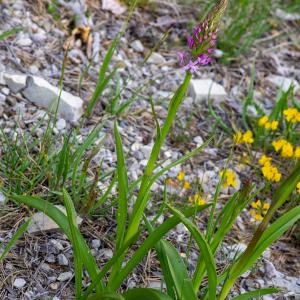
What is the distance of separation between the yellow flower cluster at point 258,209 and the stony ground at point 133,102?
52 millimetres

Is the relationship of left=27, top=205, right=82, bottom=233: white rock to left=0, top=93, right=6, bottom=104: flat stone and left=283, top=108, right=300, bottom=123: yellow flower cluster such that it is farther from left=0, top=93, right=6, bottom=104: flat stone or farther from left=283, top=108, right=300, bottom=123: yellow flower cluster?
left=283, top=108, right=300, bottom=123: yellow flower cluster

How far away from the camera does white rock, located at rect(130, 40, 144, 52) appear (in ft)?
12.2

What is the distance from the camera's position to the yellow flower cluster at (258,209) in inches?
107

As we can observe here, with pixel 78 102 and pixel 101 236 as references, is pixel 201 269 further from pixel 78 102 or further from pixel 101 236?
pixel 78 102

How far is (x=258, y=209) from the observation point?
2797 mm

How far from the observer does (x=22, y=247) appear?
7.43ft

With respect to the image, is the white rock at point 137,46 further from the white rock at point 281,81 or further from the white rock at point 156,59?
the white rock at point 281,81

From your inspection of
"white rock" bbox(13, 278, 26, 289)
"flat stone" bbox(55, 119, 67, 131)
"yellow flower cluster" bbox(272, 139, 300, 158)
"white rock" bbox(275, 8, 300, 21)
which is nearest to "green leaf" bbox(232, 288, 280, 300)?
"white rock" bbox(13, 278, 26, 289)

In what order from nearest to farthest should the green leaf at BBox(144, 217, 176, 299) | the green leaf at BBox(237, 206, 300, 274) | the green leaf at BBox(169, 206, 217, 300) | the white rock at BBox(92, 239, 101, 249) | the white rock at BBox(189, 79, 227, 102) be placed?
the green leaf at BBox(169, 206, 217, 300) → the green leaf at BBox(237, 206, 300, 274) → the green leaf at BBox(144, 217, 176, 299) → the white rock at BBox(92, 239, 101, 249) → the white rock at BBox(189, 79, 227, 102)

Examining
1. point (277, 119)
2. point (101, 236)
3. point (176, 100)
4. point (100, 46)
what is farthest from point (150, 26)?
point (176, 100)

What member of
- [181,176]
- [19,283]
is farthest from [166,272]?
[181,176]

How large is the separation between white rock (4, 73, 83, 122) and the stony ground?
1 cm

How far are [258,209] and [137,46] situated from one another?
1.43m

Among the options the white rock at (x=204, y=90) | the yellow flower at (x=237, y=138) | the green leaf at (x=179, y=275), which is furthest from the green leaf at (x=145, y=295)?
the white rock at (x=204, y=90)
